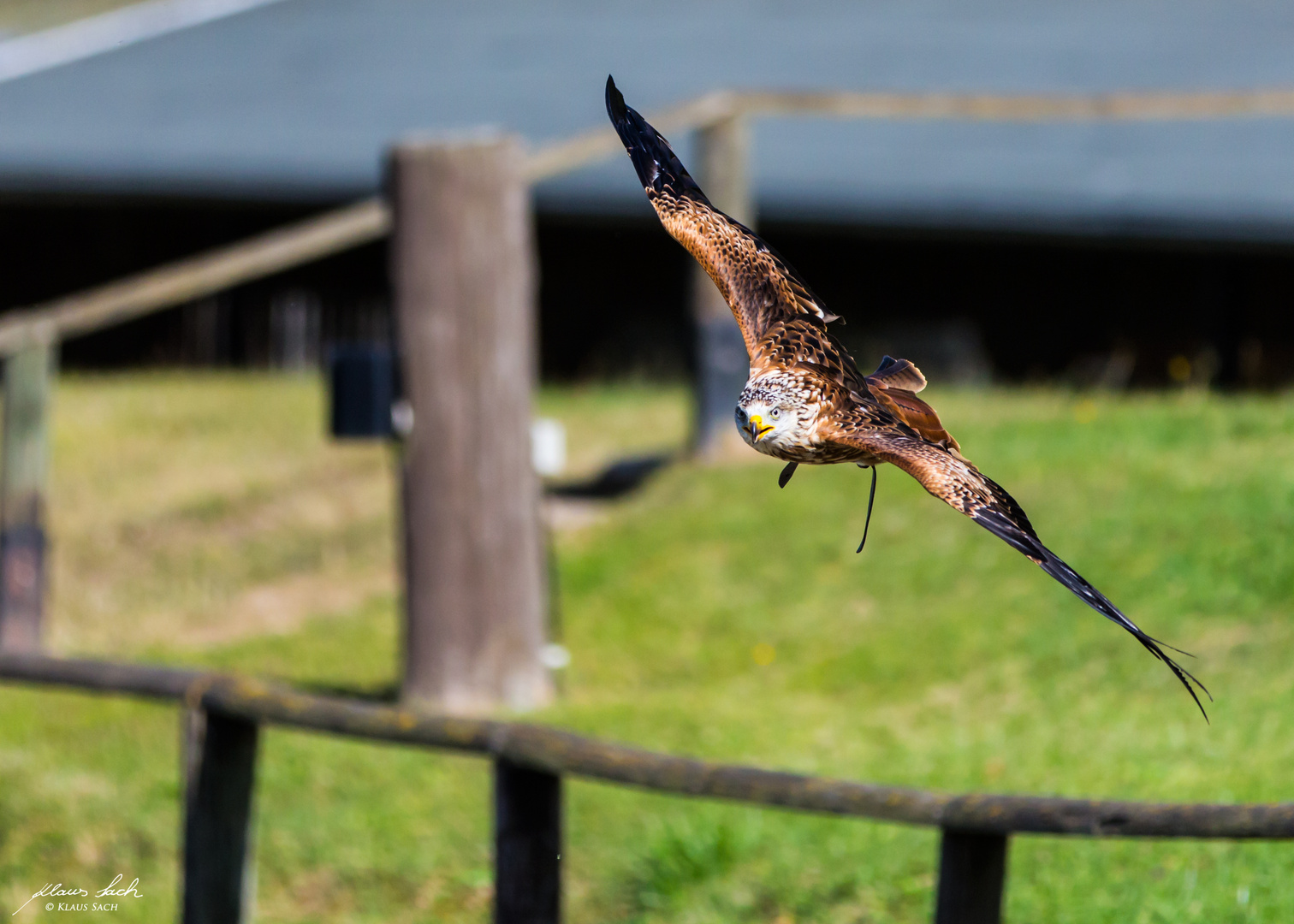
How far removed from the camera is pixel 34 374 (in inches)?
280

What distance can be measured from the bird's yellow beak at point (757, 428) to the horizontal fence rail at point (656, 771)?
205 centimetres

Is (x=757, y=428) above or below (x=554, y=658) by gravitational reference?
below

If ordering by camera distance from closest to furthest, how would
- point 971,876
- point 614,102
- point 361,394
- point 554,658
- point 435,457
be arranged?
point 614,102 < point 971,876 < point 361,394 < point 435,457 < point 554,658

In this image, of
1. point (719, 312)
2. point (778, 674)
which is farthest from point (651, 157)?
point (719, 312)

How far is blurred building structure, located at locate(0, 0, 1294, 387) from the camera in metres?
10.3

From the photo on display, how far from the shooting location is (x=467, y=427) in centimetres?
655

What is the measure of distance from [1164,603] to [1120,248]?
493 cm

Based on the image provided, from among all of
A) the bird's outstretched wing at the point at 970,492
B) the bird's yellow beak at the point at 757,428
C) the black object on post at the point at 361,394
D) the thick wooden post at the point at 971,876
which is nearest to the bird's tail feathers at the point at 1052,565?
the bird's outstretched wing at the point at 970,492

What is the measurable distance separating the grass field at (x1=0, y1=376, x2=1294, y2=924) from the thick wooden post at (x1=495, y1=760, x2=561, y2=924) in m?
0.97

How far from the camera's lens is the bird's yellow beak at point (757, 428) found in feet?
1.94

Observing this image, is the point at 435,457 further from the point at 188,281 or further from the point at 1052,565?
the point at 1052,565

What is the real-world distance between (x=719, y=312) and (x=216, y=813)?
4.97 m

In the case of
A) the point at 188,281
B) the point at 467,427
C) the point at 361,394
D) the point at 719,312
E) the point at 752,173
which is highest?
the point at 752,173

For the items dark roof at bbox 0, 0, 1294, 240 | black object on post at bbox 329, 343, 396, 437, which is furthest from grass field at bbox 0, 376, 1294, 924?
dark roof at bbox 0, 0, 1294, 240
